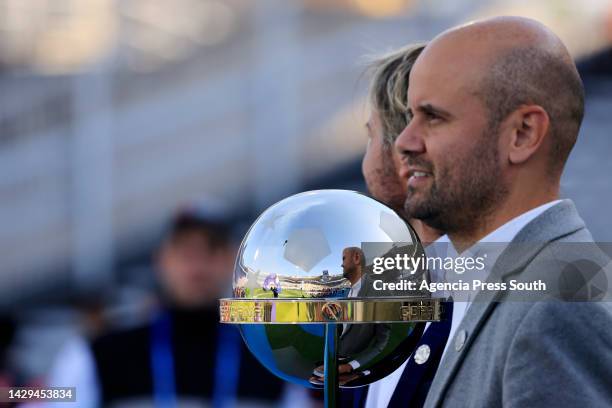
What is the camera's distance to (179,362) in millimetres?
3883

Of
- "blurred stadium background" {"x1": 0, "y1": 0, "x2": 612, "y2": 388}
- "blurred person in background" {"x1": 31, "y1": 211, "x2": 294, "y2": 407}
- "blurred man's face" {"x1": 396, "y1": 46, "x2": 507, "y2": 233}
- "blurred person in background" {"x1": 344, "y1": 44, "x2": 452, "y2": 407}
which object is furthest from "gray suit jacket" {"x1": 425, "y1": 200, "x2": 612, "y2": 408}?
"blurred stadium background" {"x1": 0, "y1": 0, "x2": 612, "y2": 388}

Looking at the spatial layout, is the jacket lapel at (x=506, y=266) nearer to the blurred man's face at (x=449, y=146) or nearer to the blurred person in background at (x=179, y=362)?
the blurred man's face at (x=449, y=146)

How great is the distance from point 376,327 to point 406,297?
6 cm

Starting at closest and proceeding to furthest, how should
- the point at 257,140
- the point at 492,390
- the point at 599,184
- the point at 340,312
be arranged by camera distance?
the point at 340,312 < the point at 492,390 < the point at 599,184 < the point at 257,140

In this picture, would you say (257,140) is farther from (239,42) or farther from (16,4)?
(16,4)

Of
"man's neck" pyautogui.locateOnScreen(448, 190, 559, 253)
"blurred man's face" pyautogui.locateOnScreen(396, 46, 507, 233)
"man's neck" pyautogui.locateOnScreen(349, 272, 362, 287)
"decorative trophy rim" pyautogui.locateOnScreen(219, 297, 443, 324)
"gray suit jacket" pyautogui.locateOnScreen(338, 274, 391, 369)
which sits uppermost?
"blurred man's face" pyautogui.locateOnScreen(396, 46, 507, 233)

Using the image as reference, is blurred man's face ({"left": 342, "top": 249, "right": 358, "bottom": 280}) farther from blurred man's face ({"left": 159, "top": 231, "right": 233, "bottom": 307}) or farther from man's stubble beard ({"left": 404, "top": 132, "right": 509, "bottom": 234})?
blurred man's face ({"left": 159, "top": 231, "right": 233, "bottom": 307})

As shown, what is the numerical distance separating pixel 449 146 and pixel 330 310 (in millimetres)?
498

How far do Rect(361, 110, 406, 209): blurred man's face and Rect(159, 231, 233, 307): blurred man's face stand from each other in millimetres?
1575

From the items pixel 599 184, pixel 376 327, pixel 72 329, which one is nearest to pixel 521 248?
pixel 376 327

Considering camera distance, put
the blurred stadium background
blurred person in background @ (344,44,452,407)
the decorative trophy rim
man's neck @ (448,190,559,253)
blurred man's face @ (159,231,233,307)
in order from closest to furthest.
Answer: the decorative trophy rim
man's neck @ (448,190,559,253)
blurred person in background @ (344,44,452,407)
blurred man's face @ (159,231,233,307)
the blurred stadium background

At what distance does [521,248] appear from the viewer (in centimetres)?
202

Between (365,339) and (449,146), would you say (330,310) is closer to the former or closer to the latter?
(365,339)

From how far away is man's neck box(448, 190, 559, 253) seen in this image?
6.83ft
